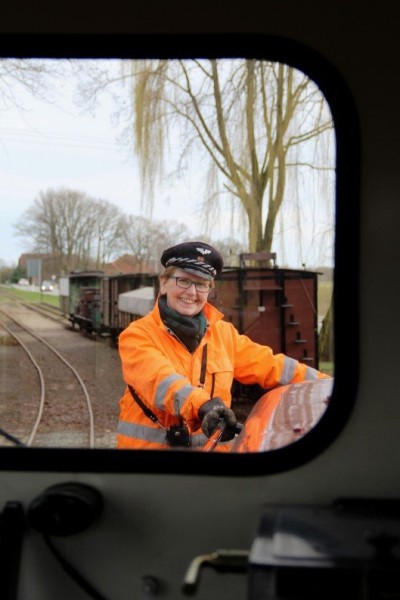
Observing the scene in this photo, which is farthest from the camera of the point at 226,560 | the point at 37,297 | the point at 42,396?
the point at 37,297

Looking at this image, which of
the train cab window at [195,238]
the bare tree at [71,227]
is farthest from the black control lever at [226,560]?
the bare tree at [71,227]

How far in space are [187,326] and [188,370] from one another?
5.0 inches

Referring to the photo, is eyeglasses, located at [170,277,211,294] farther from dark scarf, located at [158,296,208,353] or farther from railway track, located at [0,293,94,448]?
railway track, located at [0,293,94,448]

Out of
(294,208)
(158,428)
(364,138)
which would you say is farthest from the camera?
(158,428)

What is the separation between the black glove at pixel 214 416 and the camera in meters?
1.95

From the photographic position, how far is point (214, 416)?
1.98m

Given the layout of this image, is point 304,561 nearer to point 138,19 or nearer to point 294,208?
point 294,208

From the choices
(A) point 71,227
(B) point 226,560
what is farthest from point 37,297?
(B) point 226,560

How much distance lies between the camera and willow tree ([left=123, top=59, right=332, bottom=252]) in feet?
5.72

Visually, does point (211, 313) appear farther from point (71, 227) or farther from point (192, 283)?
point (71, 227)

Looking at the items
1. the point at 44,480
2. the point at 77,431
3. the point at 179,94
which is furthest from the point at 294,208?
the point at 44,480

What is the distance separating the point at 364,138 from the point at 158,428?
876mm

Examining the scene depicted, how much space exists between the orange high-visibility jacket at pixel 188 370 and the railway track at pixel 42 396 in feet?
0.42

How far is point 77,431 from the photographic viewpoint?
183 centimetres
